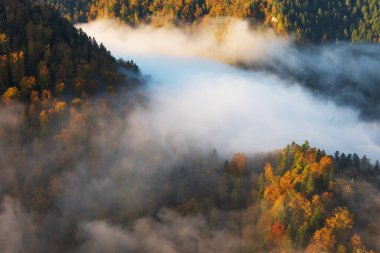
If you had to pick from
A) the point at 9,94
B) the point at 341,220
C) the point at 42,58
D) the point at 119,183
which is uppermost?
the point at 42,58

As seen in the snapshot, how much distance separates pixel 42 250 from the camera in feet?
481

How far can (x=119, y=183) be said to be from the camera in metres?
165

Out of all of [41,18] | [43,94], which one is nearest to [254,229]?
[43,94]

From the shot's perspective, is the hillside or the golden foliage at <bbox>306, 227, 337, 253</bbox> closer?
the golden foliage at <bbox>306, 227, 337, 253</bbox>

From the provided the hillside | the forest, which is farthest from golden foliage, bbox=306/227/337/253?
the hillside

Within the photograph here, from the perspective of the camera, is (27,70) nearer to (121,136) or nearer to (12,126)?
(12,126)

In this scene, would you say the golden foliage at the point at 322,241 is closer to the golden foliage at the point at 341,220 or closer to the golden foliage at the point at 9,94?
the golden foliage at the point at 341,220

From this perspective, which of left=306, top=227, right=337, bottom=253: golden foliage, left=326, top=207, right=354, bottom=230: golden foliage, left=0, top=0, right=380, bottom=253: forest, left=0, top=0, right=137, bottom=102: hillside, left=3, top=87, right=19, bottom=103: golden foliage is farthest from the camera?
left=0, top=0, right=137, bottom=102: hillside

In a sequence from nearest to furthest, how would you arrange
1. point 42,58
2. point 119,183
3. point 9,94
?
point 9,94, point 119,183, point 42,58

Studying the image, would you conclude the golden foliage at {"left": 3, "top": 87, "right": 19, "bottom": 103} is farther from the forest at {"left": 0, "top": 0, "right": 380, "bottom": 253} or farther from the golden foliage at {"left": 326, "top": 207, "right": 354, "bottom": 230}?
the golden foliage at {"left": 326, "top": 207, "right": 354, "bottom": 230}

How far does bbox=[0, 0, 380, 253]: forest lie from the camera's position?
474 ft

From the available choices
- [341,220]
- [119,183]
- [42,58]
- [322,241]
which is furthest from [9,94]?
[341,220]

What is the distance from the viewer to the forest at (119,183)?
474ft

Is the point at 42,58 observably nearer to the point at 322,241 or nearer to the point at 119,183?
the point at 119,183
